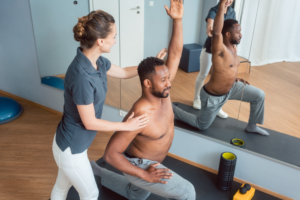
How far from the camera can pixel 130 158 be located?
1.86 meters

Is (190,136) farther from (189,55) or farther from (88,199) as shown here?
(88,199)

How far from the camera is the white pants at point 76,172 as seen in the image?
5.68ft

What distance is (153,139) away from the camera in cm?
181

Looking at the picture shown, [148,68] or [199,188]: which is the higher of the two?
[148,68]

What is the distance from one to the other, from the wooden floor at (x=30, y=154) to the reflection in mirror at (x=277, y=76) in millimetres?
1731

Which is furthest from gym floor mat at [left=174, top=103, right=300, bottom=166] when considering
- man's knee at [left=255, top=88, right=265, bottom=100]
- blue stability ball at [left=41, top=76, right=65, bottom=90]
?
blue stability ball at [left=41, top=76, right=65, bottom=90]

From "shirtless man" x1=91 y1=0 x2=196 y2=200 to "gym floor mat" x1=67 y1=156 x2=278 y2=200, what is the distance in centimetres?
73

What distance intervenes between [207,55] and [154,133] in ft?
3.38

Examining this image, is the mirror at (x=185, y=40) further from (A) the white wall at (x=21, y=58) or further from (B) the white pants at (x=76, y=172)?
(B) the white pants at (x=76, y=172)

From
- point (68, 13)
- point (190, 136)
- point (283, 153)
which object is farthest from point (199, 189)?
point (68, 13)

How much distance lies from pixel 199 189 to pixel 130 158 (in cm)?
101

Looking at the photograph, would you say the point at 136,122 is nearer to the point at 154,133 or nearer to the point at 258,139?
the point at 154,133

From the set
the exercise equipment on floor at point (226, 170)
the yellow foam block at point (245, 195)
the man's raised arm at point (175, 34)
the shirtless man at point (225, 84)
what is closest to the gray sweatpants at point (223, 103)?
the shirtless man at point (225, 84)

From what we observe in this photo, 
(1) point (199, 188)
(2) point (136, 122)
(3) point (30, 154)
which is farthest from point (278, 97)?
(3) point (30, 154)
